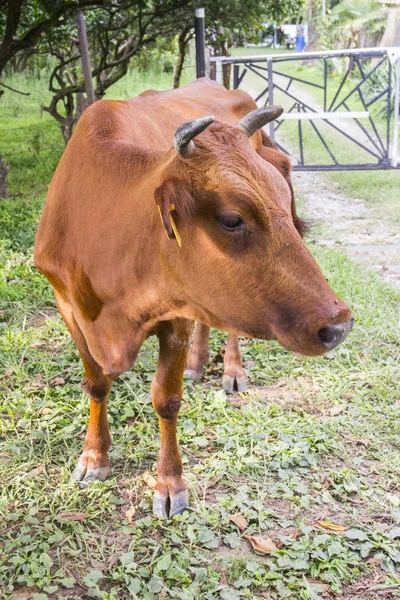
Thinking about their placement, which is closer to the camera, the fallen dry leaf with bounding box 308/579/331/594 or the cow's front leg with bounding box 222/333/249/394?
the fallen dry leaf with bounding box 308/579/331/594

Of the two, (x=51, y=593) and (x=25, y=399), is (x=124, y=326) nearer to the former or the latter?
(x=51, y=593)

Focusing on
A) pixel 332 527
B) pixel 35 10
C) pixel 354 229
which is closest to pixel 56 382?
pixel 332 527

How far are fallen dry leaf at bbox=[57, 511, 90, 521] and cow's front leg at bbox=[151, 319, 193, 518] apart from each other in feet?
1.02

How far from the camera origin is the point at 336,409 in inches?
148

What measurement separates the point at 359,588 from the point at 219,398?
4.96 feet

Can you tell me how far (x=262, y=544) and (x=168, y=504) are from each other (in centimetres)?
48

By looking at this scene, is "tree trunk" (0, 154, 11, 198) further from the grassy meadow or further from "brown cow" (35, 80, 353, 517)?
"brown cow" (35, 80, 353, 517)

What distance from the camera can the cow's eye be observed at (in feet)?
6.79

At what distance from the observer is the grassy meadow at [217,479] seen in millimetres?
2586

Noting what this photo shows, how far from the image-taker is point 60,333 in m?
4.67

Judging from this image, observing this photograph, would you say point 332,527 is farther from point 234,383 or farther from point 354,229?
point 354,229

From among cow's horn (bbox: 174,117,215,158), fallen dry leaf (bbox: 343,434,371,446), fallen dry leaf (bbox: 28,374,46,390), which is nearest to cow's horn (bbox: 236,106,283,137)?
cow's horn (bbox: 174,117,215,158)

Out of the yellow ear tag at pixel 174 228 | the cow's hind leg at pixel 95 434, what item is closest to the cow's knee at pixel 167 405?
the cow's hind leg at pixel 95 434

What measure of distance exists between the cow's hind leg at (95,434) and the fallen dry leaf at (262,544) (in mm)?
804
